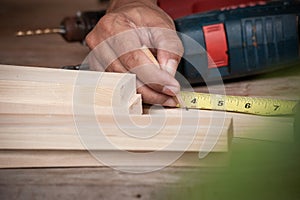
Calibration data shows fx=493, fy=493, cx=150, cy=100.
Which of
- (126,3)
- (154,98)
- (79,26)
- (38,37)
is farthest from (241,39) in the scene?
(38,37)

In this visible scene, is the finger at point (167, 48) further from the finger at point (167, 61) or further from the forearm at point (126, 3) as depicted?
the forearm at point (126, 3)

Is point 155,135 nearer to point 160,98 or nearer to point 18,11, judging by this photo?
point 160,98

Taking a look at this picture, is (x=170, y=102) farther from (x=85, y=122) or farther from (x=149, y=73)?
(x=85, y=122)

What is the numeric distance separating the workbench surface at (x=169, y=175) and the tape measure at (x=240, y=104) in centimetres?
8

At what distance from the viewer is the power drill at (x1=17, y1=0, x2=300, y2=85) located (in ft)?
4.86

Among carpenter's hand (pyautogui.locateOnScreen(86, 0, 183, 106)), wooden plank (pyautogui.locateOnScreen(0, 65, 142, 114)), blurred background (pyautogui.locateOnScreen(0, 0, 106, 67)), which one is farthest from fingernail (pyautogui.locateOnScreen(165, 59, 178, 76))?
blurred background (pyautogui.locateOnScreen(0, 0, 106, 67))

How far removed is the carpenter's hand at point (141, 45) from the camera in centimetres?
112

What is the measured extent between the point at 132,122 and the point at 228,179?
774 mm

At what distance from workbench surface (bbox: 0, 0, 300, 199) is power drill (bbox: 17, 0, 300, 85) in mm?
70

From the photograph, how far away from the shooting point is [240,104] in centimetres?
119

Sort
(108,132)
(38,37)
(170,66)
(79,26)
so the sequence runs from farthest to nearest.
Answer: (38,37)
(79,26)
(170,66)
(108,132)

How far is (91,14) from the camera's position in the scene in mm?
2072

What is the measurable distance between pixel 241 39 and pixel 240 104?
0.37 metres

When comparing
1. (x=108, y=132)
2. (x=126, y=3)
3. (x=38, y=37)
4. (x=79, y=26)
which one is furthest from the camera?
(x=38, y=37)
